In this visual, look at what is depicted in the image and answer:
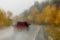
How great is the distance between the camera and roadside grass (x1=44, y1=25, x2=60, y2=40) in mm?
1252

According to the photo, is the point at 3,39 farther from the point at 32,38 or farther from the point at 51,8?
the point at 51,8

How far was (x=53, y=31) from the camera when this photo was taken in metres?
1.27

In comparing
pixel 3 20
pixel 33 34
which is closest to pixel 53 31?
pixel 33 34

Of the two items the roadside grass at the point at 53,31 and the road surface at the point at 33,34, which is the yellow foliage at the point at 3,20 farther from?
the roadside grass at the point at 53,31

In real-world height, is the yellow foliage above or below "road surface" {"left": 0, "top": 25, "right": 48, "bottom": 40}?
above

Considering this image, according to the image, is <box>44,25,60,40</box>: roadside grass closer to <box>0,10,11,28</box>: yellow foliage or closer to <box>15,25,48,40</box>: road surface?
<box>15,25,48,40</box>: road surface

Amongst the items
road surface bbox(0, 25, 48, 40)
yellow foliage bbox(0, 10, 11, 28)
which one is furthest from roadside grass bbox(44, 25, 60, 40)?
yellow foliage bbox(0, 10, 11, 28)

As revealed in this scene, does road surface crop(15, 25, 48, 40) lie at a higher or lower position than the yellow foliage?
lower

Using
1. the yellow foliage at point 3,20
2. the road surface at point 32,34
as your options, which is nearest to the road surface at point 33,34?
the road surface at point 32,34

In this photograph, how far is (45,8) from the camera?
1.30 metres

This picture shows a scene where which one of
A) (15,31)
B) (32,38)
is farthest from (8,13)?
(32,38)

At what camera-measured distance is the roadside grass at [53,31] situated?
125 centimetres

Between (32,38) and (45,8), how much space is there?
28cm

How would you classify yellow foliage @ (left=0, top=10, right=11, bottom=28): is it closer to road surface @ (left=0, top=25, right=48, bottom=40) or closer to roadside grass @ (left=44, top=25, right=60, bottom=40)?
road surface @ (left=0, top=25, right=48, bottom=40)
